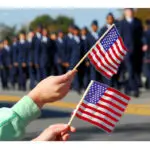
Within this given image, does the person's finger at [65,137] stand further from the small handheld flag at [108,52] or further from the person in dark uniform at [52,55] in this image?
the person in dark uniform at [52,55]

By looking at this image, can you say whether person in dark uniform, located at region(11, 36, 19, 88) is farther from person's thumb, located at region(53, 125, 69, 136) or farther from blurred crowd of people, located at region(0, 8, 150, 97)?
person's thumb, located at region(53, 125, 69, 136)

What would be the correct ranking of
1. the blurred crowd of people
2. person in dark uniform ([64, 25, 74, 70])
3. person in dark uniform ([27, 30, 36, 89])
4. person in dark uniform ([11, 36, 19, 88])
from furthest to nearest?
person in dark uniform ([11, 36, 19, 88]), person in dark uniform ([27, 30, 36, 89]), person in dark uniform ([64, 25, 74, 70]), the blurred crowd of people

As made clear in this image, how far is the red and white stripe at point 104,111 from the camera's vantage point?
2182 mm

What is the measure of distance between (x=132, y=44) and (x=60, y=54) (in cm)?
405

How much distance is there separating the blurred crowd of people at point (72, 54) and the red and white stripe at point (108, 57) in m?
8.19

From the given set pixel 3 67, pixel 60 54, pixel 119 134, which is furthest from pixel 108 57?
pixel 3 67

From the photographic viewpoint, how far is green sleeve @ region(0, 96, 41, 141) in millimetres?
1776

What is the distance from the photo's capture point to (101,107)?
219 cm

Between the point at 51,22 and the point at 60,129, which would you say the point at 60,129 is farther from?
the point at 51,22

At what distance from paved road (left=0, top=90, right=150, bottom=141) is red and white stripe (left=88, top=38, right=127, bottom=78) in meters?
4.03

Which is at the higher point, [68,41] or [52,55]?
[68,41]

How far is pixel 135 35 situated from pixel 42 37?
3.92 m

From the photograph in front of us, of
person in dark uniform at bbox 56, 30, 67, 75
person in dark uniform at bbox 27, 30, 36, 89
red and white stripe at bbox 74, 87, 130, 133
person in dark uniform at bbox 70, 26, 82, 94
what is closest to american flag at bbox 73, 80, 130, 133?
red and white stripe at bbox 74, 87, 130, 133
